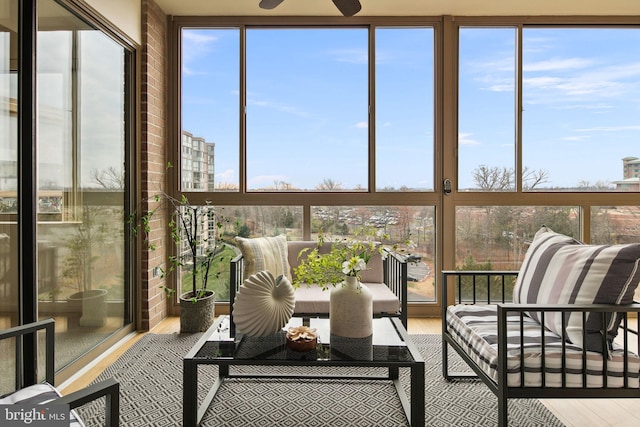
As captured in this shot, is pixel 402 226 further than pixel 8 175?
Yes

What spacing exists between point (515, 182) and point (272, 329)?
113 inches

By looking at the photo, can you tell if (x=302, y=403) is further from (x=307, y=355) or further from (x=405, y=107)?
(x=405, y=107)

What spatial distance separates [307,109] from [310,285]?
6.58 feet

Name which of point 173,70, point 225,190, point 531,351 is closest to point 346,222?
point 225,190

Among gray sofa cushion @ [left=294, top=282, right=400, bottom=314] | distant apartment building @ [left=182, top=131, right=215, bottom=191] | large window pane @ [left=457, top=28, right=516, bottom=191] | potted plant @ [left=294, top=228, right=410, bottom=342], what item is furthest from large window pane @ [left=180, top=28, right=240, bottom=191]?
potted plant @ [left=294, top=228, right=410, bottom=342]

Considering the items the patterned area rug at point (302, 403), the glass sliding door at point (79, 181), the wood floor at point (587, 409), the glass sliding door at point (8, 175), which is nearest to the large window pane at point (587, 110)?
the wood floor at point (587, 409)

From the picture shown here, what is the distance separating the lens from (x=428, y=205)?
406cm

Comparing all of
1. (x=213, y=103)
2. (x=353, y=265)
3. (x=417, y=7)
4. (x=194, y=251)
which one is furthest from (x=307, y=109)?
(x=353, y=265)

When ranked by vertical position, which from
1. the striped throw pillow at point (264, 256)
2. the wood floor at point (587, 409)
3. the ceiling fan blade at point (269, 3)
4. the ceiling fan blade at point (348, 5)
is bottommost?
the wood floor at point (587, 409)

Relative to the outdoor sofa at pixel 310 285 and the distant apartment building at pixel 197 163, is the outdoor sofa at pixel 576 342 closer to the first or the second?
the outdoor sofa at pixel 310 285

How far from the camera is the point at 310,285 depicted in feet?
8.70

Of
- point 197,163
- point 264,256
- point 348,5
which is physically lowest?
point 264,256

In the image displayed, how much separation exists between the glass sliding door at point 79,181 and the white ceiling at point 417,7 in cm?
86

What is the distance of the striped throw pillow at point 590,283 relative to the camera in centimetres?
182
